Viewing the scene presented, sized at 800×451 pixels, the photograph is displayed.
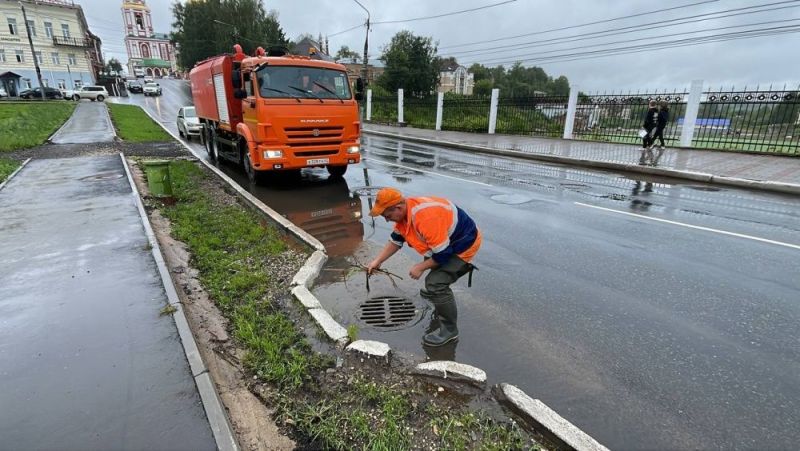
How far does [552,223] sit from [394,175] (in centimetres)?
531

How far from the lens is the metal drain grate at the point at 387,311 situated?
3.90 meters

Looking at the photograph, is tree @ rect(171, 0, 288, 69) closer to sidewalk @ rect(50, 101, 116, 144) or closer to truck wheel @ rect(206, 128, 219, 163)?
sidewalk @ rect(50, 101, 116, 144)

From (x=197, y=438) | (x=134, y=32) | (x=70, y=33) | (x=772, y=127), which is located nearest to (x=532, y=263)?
(x=197, y=438)

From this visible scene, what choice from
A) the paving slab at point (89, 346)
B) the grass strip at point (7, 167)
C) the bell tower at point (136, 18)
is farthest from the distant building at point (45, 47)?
the paving slab at point (89, 346)

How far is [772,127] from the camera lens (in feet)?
46.1

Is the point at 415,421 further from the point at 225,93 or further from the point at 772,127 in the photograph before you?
the point at 772,127

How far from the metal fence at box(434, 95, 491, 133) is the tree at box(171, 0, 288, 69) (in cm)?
3940

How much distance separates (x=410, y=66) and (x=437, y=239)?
48052mm

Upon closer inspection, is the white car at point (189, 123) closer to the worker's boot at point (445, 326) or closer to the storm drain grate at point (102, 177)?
the storm drain grate at point (102, 177)

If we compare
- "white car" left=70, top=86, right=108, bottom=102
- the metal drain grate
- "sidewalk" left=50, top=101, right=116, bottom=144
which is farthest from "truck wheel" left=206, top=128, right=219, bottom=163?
"white car" left=70, top=86, right=108, bottom=102

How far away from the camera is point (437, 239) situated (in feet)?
10.2

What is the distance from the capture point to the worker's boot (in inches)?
138

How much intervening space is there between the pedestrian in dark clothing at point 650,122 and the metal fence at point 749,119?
5.58 ft

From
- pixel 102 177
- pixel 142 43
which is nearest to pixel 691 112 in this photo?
pixel 102 177
